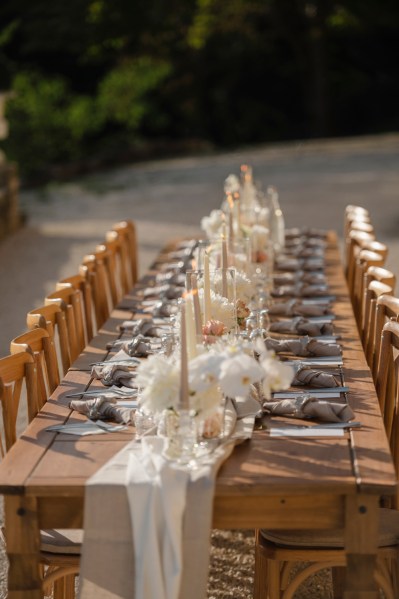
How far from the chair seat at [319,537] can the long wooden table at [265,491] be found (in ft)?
1.20

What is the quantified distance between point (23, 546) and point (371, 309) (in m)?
2.15

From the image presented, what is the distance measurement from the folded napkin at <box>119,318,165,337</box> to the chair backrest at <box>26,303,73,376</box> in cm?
27

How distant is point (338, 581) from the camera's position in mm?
3543

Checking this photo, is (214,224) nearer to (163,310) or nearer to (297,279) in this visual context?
(297,279)

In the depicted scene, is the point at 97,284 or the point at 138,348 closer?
the point at 138,348

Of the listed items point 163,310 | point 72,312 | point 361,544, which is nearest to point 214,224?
point 163,310

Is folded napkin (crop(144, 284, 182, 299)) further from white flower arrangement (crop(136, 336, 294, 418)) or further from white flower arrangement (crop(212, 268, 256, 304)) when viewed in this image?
white flower arrangement (crop(136, 336, 294, 418))

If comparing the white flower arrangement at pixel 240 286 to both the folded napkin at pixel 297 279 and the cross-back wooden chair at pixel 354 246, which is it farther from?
the cross-back wooden chair at pixel 354 246

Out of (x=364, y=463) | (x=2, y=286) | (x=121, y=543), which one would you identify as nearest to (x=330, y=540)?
(x=364, y=463)

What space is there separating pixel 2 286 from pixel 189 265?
467 centimetres

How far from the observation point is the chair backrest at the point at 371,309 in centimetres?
444

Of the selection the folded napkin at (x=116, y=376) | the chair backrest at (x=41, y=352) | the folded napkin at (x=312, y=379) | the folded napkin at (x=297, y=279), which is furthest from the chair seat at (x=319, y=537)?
the folded napkin at (x=297, y=279)

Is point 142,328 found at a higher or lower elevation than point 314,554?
higher

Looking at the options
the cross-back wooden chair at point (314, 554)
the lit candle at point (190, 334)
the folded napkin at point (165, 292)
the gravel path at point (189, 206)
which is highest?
the lit candle at point (190, 334)
